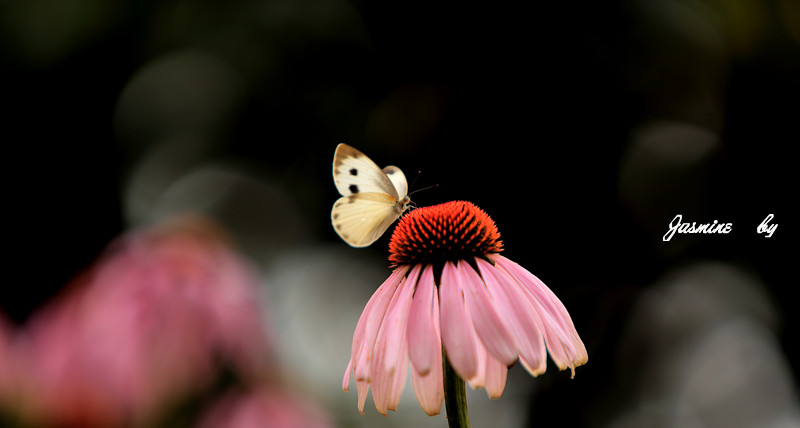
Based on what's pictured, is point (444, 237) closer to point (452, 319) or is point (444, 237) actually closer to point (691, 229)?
point (452, 319)

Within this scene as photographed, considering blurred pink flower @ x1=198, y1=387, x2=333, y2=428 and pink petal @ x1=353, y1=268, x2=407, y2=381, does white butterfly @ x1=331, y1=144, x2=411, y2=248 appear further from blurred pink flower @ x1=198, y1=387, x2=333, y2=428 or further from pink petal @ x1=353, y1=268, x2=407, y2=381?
blurred pink flower @ x1=198, y1=387, x2=333, y2=428

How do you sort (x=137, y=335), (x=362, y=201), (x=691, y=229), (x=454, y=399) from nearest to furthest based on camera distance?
(x=454, y=399)
(x=362, y=201)
(x=137, y=335)
(x=691, y=229)

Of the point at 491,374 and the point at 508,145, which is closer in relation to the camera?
the point at 491,374

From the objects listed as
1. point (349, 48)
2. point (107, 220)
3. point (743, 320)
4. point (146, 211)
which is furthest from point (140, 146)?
point (743, 320)

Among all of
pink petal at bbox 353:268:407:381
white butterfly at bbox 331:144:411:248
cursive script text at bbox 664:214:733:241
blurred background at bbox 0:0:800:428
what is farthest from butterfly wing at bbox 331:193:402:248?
blurred background at bbox 0:0:800:428

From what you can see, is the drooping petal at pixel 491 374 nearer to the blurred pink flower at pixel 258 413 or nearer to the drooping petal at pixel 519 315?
the drooping petal at pixel 519 315

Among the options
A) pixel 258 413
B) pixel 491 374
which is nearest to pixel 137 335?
pixel 258 413

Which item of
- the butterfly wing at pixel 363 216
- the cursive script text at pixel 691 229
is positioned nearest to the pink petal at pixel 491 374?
the butterfly wing at pixel 363 216
